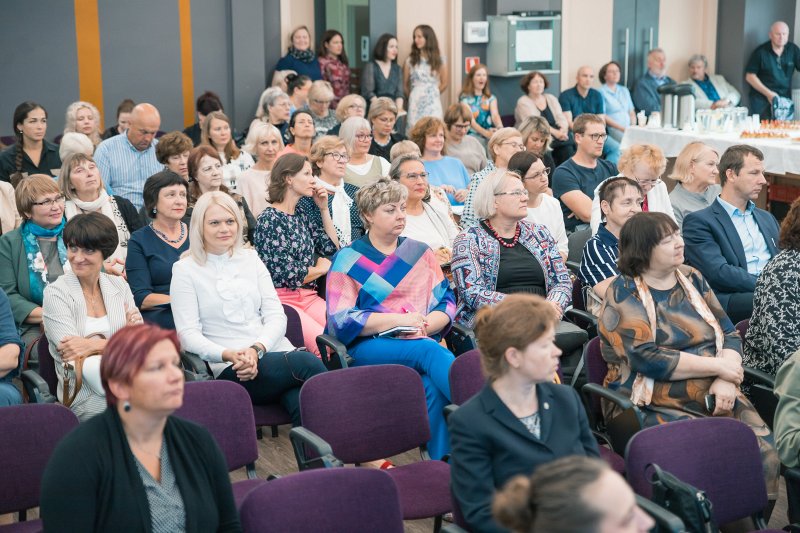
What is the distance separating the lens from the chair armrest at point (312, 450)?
3.13 m

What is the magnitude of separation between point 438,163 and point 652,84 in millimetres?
5689

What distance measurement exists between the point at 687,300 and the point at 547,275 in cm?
96

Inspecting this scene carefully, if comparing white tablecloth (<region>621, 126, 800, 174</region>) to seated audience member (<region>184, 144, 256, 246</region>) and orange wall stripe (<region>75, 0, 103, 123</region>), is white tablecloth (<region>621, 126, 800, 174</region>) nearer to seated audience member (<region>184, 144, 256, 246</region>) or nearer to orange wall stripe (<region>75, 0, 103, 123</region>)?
seated audience member (<region>184, 144, 256, 246</region>)

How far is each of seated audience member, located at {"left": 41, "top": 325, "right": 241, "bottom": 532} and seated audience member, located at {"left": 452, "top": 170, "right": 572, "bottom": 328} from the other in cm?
211

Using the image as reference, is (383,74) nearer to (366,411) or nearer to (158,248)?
(158,248)

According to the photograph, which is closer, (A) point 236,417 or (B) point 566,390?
(B) point 566,390

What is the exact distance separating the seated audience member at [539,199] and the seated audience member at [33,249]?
243cm

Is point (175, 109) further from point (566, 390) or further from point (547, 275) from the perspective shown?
point (566, 390)

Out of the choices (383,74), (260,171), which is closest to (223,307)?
(260,171)

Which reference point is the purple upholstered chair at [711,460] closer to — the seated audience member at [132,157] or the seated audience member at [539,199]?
the seated audience member at [539,199]

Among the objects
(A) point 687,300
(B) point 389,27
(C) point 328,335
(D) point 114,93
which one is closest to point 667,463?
(A) point 687,300

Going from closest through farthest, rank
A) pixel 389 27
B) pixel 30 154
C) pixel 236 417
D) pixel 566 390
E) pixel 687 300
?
1. pixel 566 390
2. pixel 236 417
3. pixel 687 300
4. pixel 30 154
5. pixel 389 27

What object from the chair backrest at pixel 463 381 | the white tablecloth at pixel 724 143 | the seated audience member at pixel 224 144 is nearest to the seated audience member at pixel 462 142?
the seated audience member at pixel 224 144

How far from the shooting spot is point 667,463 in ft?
10.1
